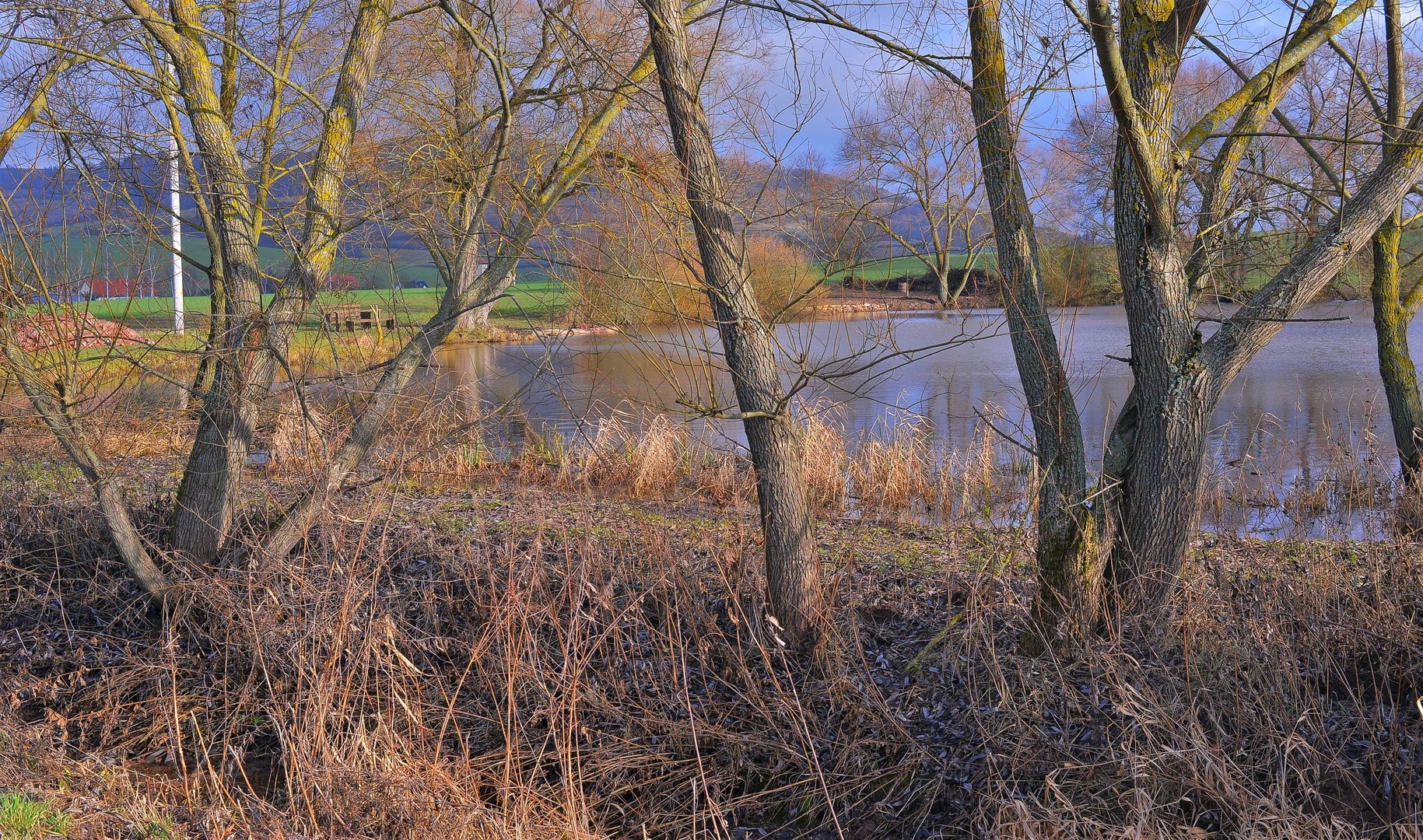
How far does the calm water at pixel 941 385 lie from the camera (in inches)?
166

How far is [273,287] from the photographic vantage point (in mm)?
5609

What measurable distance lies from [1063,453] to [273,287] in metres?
4.38

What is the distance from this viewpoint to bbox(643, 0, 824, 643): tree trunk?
4.23 metres

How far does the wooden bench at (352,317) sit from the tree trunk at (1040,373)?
314 cm

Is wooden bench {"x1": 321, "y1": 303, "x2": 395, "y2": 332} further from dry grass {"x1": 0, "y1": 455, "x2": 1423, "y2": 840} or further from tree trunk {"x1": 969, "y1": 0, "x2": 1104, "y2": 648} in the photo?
tree trunk {"x1": 969, "y1": 0, "x2": 1104, "y2": 648}

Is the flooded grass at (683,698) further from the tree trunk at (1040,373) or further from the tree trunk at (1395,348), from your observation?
the tree trunk at (1395,348)

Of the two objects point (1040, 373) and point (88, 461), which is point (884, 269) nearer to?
point (1040, 373)

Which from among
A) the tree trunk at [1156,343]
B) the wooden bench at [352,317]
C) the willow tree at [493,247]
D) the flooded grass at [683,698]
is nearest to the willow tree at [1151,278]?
the tree trunk at [1156,343]

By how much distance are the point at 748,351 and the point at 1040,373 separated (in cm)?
135

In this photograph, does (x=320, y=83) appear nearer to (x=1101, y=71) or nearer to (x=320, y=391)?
(x=320, y=391)

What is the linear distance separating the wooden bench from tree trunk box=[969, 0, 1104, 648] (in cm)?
314

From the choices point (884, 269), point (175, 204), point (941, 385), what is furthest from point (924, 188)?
point (941, 385)

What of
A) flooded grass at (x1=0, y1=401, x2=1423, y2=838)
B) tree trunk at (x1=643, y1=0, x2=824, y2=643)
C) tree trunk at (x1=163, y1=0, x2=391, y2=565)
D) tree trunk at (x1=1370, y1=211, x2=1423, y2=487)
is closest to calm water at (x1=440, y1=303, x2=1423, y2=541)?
tree trunk at (x1=643, y1=0, x2=824, y2=643)

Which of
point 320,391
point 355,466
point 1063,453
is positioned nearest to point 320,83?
point 320,391
